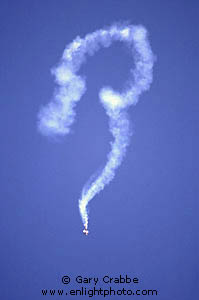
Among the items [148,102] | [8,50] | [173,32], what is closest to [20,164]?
[8,50]

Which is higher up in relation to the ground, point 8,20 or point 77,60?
point 8,20

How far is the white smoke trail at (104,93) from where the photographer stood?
2.79 meters

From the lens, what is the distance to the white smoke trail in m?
2.79

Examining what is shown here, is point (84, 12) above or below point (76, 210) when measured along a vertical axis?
above

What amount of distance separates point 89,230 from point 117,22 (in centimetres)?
193

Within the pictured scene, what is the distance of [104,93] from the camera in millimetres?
2826

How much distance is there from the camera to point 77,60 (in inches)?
111

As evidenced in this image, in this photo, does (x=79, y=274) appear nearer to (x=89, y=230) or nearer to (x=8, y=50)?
(x=89, y=230)

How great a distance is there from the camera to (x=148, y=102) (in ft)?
9.29

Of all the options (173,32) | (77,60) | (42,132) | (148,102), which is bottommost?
(42,132)

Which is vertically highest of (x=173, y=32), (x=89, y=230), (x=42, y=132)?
(x=173, y=32)

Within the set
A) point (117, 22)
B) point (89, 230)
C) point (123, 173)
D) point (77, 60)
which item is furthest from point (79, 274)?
point (117, 22)

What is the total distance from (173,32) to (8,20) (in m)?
1.55

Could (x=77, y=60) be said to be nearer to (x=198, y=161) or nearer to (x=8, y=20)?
(x=8, y=20)
